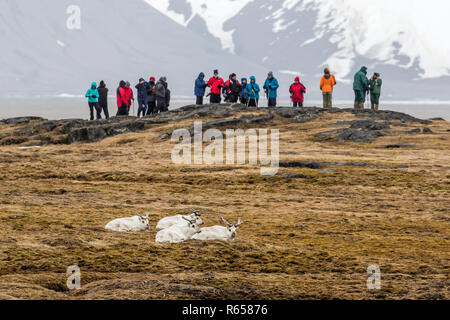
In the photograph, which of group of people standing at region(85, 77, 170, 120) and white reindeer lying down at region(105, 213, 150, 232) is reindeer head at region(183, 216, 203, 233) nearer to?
white reindeer lying down at region(105, 213, 150, 232)

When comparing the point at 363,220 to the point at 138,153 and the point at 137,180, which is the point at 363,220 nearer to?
the point at 137,180

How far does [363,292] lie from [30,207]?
8456 mm

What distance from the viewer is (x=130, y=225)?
12.4 meters

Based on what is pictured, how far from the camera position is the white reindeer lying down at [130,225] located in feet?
40.6

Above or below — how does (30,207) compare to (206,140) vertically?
below

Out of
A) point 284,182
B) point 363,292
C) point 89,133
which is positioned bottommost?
point 363,292

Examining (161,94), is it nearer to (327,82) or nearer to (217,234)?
(327,82)

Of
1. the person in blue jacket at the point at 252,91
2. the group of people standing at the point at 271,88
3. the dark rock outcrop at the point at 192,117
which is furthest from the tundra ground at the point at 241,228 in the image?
the person in blue jacket at the point at 252,91

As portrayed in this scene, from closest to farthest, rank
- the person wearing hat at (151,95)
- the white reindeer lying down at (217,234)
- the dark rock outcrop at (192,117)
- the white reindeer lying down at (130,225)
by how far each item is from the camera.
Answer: the white reindeer lying down at (217,234)
the white reindeer lying down at (130,225)
the dark rock outcrop at (192,117)
the person wearing hat at (151,95)

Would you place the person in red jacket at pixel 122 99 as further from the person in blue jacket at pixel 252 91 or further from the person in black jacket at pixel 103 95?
the person in blue jacket at pixel 252 91

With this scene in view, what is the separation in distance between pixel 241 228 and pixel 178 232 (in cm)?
195

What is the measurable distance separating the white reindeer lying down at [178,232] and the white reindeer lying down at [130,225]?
0.90 meters
